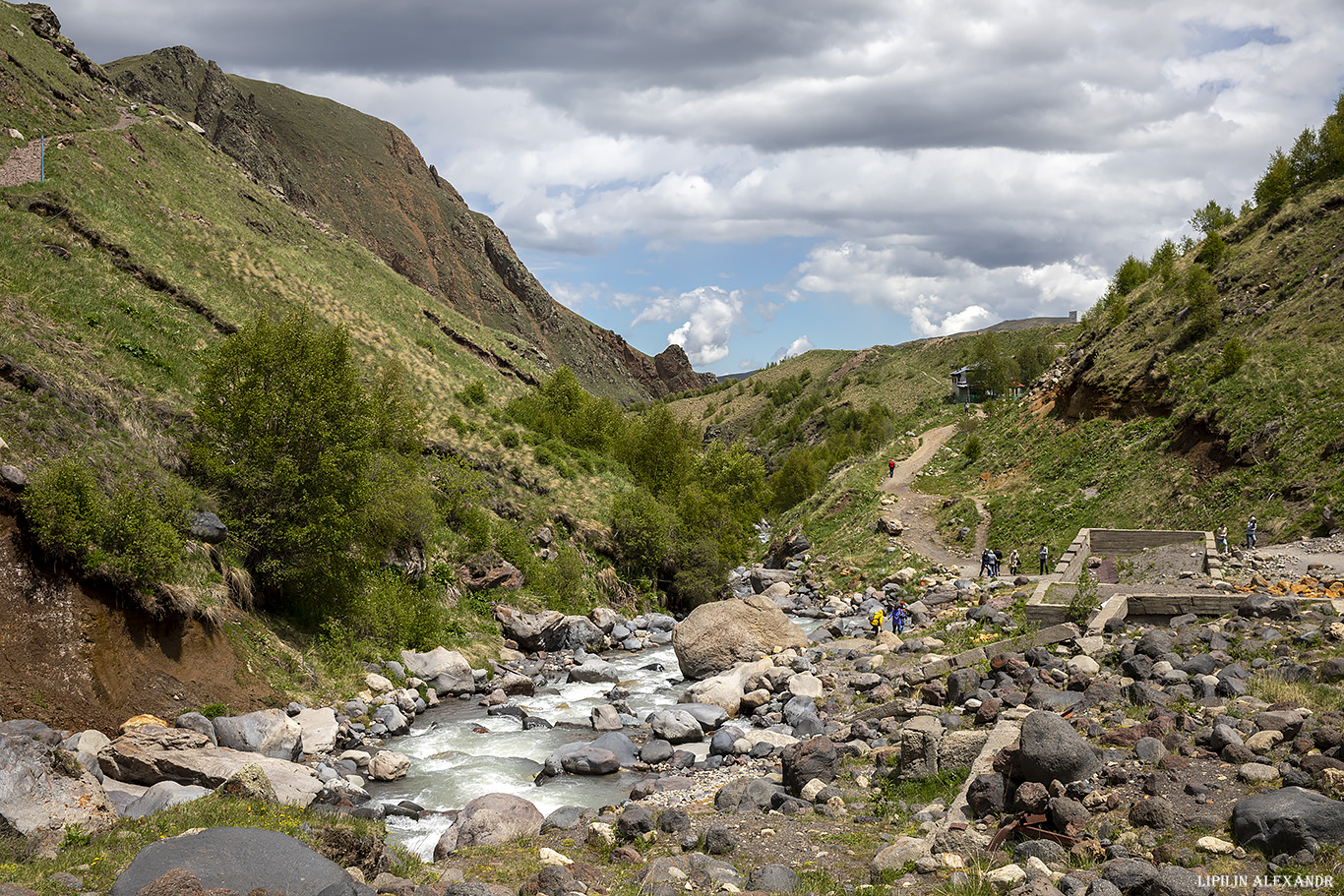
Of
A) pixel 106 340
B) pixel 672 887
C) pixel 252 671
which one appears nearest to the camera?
pixel 672 887

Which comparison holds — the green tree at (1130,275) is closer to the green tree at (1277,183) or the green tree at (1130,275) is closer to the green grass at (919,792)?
the green tree at (1277,183)

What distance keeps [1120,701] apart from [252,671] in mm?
21443

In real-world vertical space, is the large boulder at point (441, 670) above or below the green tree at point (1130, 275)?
below

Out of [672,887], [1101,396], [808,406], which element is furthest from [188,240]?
[808,406]

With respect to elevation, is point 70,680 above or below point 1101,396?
below

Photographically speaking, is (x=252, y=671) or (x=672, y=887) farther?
(x=252, y=671)

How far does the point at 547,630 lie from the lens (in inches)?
1389

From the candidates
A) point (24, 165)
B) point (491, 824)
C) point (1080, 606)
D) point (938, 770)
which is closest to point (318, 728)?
point (491, 824)

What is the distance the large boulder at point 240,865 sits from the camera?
8.15 metres

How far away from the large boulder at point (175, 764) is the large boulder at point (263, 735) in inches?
98.9

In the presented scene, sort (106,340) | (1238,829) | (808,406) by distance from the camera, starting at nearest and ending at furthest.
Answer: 1. (1238,829)
2. (106,340)
3. (808,406)

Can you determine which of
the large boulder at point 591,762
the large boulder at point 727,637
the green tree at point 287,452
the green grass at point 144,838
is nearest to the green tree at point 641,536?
the large boulder at point 727,637

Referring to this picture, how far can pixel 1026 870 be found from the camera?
9203 mm

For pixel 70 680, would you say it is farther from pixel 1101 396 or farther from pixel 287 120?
pixel 287 120
